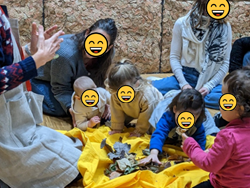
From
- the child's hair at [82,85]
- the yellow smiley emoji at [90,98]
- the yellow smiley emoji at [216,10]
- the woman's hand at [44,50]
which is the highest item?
the yellow smiley emoji at [216,10]

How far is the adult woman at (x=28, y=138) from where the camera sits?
3.45 ft

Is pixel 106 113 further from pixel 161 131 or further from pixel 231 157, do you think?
pixel 231 157

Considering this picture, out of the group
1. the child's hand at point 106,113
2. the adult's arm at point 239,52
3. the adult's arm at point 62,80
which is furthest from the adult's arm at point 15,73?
the adult's arm at point 239,52

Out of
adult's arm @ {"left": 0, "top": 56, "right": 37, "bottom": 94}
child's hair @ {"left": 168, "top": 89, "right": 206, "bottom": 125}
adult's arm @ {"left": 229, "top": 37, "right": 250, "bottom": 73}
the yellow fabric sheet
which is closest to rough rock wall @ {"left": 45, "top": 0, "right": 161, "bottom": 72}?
adult's arm @ {"left": 229, "top": 37, "right": 250, "bottom": 73}

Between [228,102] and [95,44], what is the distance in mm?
924

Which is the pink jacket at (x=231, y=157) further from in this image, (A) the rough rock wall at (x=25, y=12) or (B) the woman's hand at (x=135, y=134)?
(A) the rough rock wall at (x=25, y=12)

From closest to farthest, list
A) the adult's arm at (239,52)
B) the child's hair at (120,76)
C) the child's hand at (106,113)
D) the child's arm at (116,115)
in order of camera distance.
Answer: the child's hair at (120,76) → the child's arm at (116,115) → the child's hand at (106,113) → the adult's arm at (239,52)

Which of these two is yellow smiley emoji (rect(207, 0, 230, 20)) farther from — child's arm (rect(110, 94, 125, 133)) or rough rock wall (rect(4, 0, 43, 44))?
rough rock wall (rect(4, 0, 43, 44))

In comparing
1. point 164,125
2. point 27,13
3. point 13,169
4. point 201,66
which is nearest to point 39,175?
point 13,169

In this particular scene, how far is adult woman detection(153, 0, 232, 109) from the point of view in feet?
6.23

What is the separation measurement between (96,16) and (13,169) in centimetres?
173

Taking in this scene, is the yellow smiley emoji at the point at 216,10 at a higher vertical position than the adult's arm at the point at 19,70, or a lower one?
higher

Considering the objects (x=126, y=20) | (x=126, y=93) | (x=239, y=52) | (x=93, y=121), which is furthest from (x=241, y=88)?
(x=126, y=20)

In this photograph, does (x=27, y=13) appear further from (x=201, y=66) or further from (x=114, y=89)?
(x=201, y=66)
